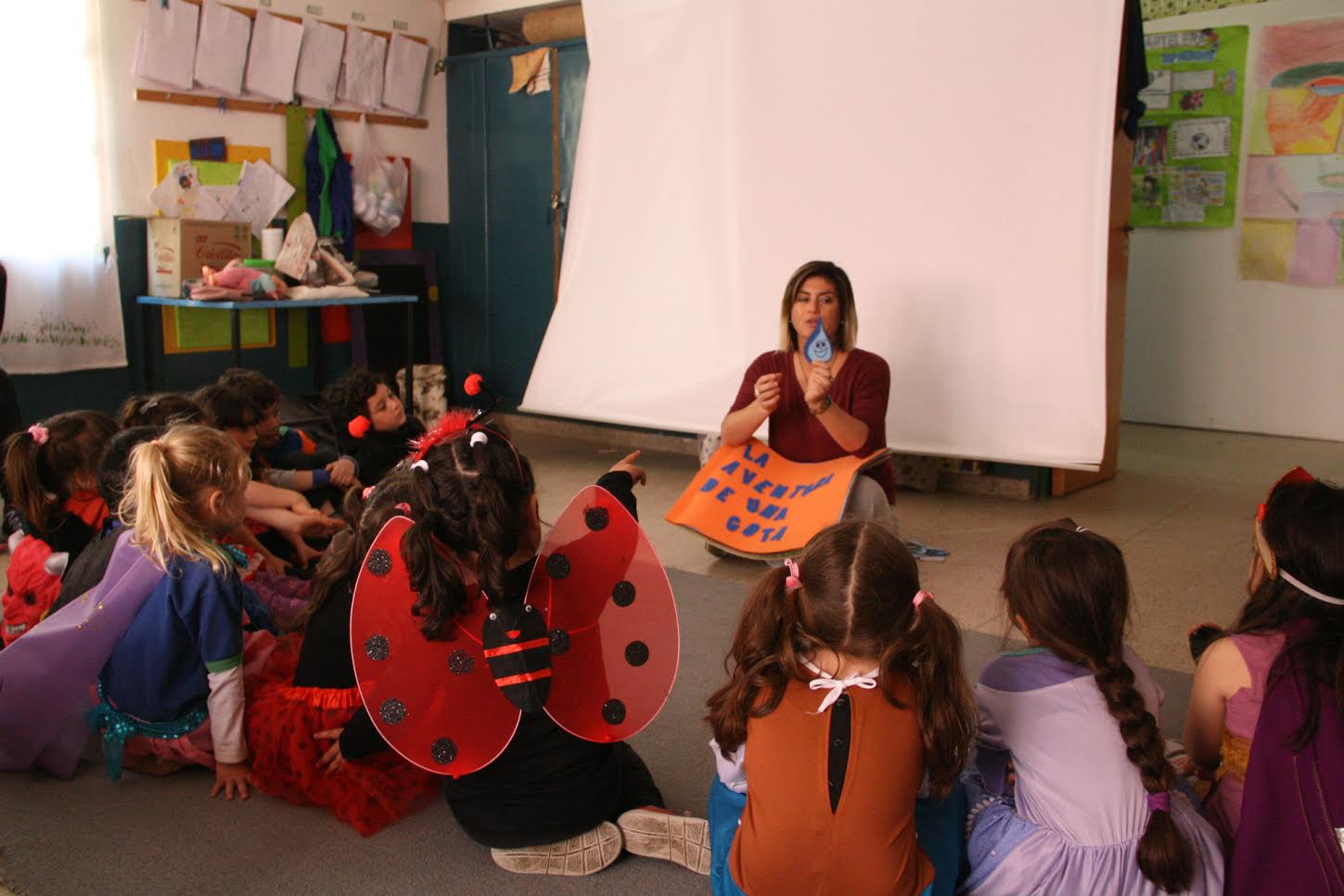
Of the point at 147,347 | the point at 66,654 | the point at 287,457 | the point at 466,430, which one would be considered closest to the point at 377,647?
the point at 466,430

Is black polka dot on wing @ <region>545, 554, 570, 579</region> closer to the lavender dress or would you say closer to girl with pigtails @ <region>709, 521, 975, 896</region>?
girl with pigtails @ <region>709, 521, 975, 896</region>

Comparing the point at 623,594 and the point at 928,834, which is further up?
the point at 623,594

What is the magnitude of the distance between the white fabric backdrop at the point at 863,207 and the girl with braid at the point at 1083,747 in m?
2.26

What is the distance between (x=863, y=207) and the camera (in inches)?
161

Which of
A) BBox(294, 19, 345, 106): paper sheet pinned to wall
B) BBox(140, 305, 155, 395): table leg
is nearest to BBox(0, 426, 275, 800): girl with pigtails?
BBox(140, 305, 155, 395): table leg

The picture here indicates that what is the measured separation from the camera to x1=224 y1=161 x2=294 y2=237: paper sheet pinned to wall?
518cm

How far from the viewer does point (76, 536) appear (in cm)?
242

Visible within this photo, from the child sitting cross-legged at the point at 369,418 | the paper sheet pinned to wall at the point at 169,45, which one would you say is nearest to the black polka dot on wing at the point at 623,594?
the child sitting cross-legged at the point at 369,418

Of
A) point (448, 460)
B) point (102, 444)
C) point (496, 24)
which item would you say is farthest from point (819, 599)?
point (496, 24)

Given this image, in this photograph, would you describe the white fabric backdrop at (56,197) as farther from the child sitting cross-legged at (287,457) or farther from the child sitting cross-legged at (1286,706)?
the child sitting cross-legged at (1286,706)

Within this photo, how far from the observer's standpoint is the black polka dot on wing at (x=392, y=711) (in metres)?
1.74

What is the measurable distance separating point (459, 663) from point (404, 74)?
463 centimetres

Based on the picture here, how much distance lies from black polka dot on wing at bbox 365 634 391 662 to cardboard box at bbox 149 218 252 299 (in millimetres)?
3596

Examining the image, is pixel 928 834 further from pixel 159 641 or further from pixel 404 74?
pixel 404 74
